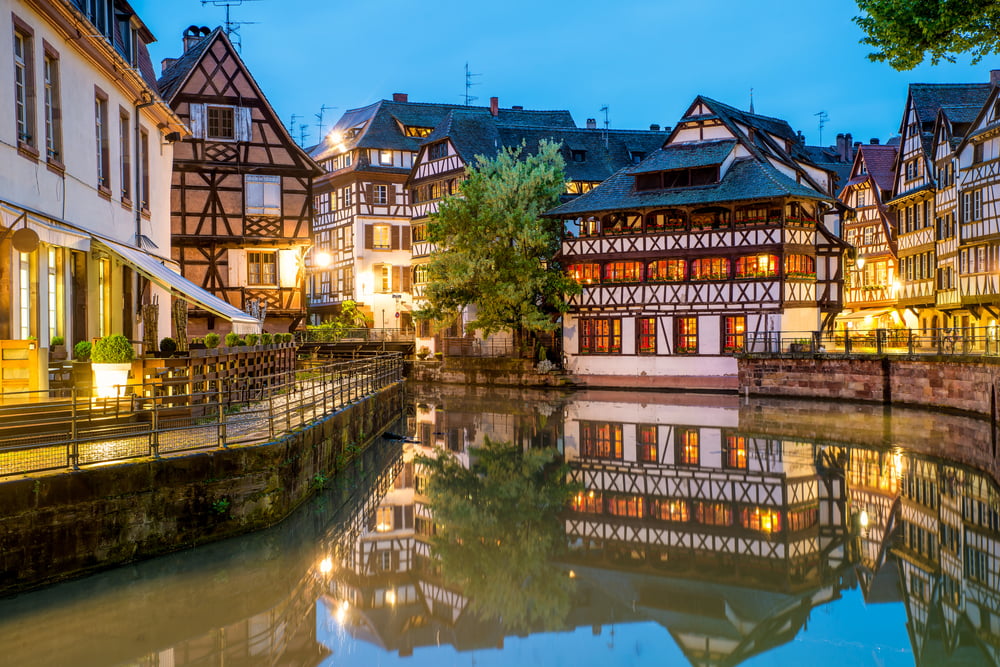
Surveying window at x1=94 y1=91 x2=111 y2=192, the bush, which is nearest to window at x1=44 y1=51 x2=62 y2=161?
window at x1=94 y1=91 x2=111 y2=192

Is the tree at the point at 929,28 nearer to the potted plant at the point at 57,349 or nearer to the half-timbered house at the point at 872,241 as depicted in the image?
the potted plant at the point at 57,349

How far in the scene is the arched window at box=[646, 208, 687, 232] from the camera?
40281mm

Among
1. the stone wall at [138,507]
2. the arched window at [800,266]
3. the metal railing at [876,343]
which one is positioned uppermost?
the arched window at [800,266]

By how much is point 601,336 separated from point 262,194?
16.0 meters

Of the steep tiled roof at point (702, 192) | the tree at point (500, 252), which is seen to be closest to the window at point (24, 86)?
the tree at point (500, 252)

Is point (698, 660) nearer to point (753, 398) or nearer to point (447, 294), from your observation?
point (753, 398)

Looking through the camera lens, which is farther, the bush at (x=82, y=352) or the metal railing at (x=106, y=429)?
the bush at (x=82, y=352)

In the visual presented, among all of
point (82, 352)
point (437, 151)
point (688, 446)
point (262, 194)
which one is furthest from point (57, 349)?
point (437, 151)

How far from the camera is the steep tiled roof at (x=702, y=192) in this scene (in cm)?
3769

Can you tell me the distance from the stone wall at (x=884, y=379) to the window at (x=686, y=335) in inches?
141

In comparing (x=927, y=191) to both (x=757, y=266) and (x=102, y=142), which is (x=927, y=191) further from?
(x=102, y=142)

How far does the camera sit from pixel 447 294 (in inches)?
1689

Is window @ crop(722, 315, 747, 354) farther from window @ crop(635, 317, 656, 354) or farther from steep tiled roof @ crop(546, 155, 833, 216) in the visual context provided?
steep tiled roof @ crop(546, 155, 833, 216)

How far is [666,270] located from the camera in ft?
133
